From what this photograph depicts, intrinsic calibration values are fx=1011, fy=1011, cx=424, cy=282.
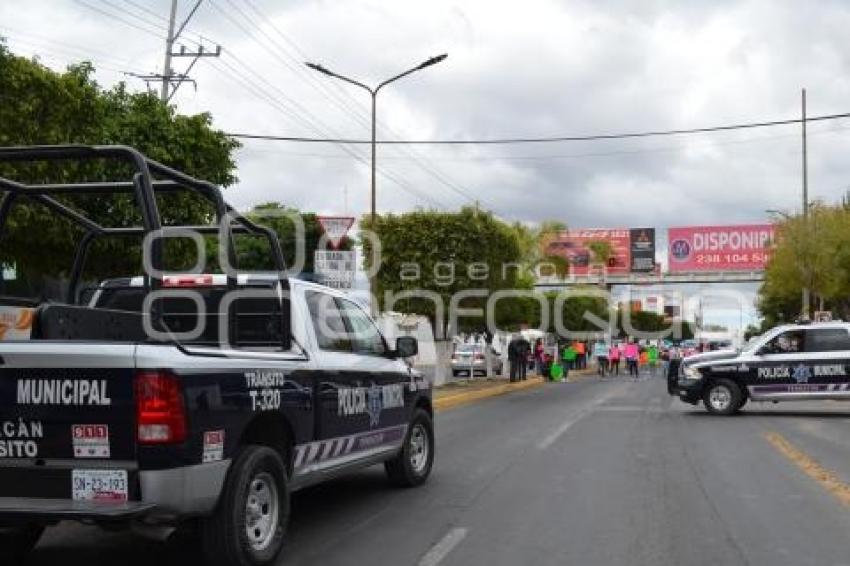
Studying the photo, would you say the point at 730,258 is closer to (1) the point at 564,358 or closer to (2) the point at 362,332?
(1) the point at 564,358

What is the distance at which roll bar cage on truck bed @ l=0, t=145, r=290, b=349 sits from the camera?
19.6 feet

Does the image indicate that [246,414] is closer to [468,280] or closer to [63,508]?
[63,508]

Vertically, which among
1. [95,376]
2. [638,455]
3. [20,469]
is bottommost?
[638,455]

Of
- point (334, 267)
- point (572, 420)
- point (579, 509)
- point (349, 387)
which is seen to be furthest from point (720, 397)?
point (349, 387)

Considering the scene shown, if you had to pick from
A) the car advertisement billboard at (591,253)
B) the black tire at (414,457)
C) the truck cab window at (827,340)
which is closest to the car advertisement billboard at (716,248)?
the car advertisement billboard at (591,253)

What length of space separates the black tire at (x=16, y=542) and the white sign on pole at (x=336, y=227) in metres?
11.4

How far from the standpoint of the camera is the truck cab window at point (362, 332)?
8705mm

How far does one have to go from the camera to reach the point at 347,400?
8.11 m

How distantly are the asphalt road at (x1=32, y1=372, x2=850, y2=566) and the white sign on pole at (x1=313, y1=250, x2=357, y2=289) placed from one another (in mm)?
3797

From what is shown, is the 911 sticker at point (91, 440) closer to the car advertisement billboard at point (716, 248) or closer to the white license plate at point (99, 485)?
the white license plate at point (99, 485)

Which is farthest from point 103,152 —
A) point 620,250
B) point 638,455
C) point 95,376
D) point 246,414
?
point 620,250

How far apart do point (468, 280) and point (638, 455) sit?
54.7 ft

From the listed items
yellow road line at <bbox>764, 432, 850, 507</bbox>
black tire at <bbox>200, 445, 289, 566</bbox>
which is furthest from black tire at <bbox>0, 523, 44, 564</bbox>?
yellow road line at <bbox>764, 432, 850, 507</bbox>

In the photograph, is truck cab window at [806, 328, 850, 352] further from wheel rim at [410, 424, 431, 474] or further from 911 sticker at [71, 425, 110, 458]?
911 sticker at [71, 425, 110, 458]
